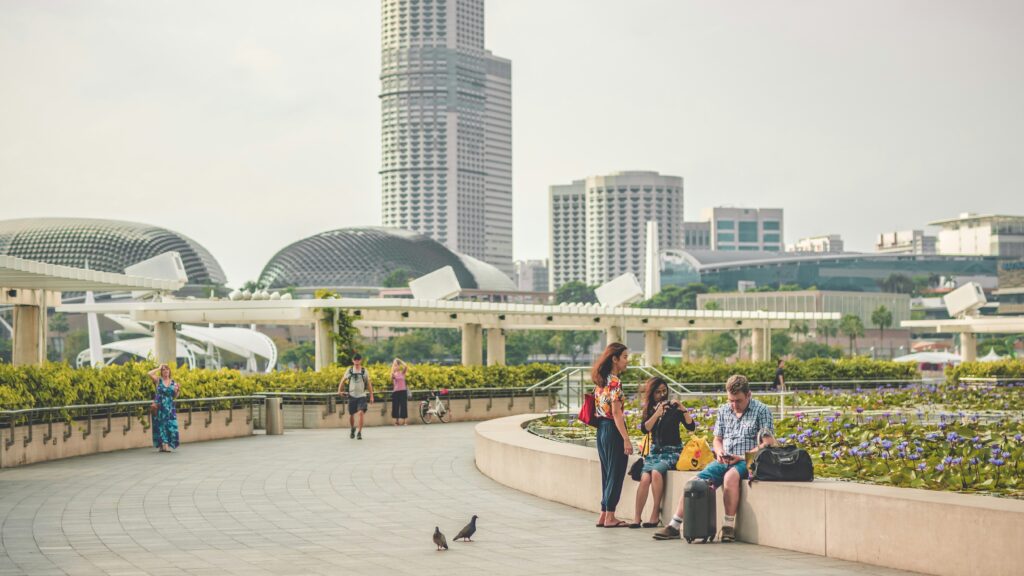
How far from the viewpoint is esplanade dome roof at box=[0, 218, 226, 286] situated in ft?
536

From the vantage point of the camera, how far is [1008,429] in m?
16.3

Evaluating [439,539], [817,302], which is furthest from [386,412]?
[817,302]

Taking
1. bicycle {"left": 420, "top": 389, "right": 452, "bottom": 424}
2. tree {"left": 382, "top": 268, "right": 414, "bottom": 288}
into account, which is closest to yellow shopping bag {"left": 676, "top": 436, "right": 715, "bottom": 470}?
bicycle {"left": 420, "top": 389, "right": 452, "bottom": 424}

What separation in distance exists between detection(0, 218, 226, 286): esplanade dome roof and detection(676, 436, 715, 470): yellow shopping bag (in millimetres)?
154711

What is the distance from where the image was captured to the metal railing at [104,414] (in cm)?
1742

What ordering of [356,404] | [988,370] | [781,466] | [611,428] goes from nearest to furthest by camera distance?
1. [781,466]
2. [611,428]
3. [356,404]
4. [988,370]

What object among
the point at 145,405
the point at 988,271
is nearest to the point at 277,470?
the point at 145,405

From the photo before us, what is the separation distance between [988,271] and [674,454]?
192751 mm

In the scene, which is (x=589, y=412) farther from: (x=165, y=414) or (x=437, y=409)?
(x=437, y=409)

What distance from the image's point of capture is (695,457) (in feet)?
37.0

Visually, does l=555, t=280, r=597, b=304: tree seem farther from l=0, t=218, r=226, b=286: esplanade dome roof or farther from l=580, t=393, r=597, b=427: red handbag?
l=580, t=393, r=597, b=427: red handbag

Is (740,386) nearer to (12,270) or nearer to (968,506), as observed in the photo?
(968,506)

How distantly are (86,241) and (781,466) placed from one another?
166 metres

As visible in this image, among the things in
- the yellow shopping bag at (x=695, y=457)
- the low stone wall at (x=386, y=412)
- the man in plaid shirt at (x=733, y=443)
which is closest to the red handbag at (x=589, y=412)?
the yellow shopping bag at (x=695, y=457)
